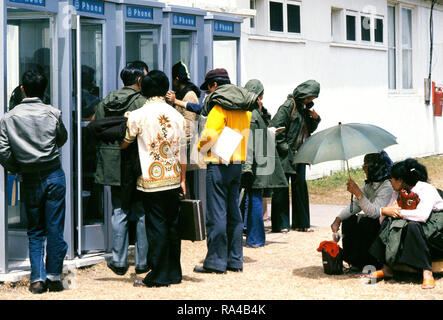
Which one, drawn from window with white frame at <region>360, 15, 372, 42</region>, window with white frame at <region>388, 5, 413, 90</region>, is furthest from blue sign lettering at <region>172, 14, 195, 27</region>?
window with white frame at <region>388, 5, 413, 90</region>

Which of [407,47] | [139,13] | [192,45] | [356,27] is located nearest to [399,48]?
[407,47]

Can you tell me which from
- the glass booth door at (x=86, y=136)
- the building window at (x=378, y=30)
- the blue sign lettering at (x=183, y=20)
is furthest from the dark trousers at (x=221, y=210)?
the building window at (x=378, y=30)

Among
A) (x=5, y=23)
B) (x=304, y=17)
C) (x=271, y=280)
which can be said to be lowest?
(x=271, y=280)

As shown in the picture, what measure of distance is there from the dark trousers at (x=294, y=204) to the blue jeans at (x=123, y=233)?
3.21 m

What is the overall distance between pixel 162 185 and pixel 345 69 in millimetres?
11511

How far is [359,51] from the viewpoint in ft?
62.2

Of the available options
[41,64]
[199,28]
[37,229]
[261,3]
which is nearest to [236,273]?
[37,229]

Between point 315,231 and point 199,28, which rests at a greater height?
point 199,28

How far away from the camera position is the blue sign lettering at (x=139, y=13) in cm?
921

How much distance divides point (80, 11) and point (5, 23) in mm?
1080

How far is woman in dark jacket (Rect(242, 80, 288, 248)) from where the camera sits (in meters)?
9.66

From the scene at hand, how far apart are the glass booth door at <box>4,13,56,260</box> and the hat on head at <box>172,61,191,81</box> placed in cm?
179

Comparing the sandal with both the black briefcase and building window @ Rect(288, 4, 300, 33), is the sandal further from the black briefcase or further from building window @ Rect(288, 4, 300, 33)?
building window @ Rect(288, 4, 300, 33)

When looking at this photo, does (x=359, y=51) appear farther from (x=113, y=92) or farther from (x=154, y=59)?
(x=113, y=92)
